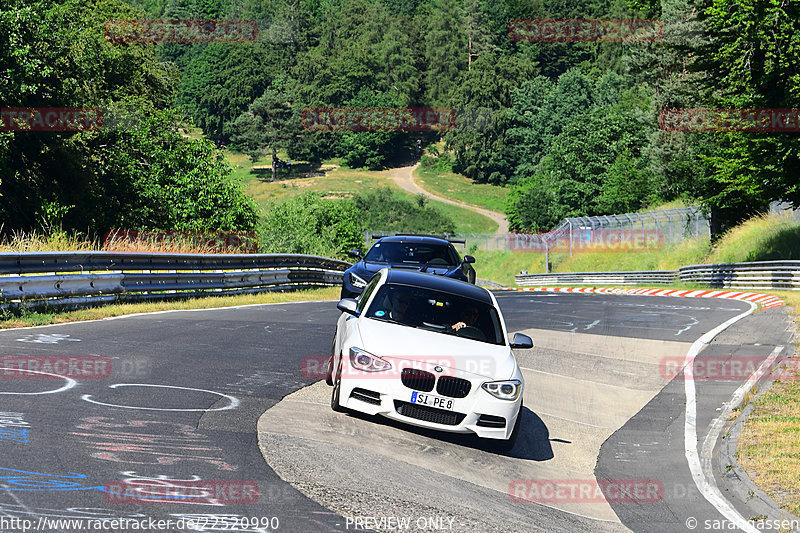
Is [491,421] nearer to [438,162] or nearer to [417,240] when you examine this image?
[417,240]

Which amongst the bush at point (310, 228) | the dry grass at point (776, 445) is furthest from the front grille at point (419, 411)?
the bush at point (310, 228)

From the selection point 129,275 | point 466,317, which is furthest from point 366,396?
point 129,275

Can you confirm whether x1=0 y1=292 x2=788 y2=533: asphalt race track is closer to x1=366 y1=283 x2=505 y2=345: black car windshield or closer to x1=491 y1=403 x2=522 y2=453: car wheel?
x1=491 y1=403 x2=522 y2=453: car wheel

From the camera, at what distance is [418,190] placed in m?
132

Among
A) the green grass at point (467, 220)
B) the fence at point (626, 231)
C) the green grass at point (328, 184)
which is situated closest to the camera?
the fence at point (626, 231)

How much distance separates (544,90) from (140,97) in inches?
4098

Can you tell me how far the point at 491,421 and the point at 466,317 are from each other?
152 cm

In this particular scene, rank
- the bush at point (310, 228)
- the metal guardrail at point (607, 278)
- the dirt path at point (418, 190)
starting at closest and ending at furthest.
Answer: the metal guardrail at point (607, 278)
the bush at point (310, 228)
the dirt path at point (418, 190)

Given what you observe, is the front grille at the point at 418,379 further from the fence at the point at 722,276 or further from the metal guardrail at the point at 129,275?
the fence at the point at 722,276

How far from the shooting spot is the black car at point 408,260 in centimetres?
1642

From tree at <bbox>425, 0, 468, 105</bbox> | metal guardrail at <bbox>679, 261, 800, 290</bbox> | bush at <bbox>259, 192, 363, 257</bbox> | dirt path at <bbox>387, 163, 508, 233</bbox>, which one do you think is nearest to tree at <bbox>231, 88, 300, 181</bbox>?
dirt path at <bbox>387, 163, 508, 233</bbox>

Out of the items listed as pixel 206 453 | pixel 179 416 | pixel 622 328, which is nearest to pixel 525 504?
pixel 206 453

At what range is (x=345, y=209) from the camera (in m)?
76.8

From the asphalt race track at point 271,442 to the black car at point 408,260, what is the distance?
55.3 inches
